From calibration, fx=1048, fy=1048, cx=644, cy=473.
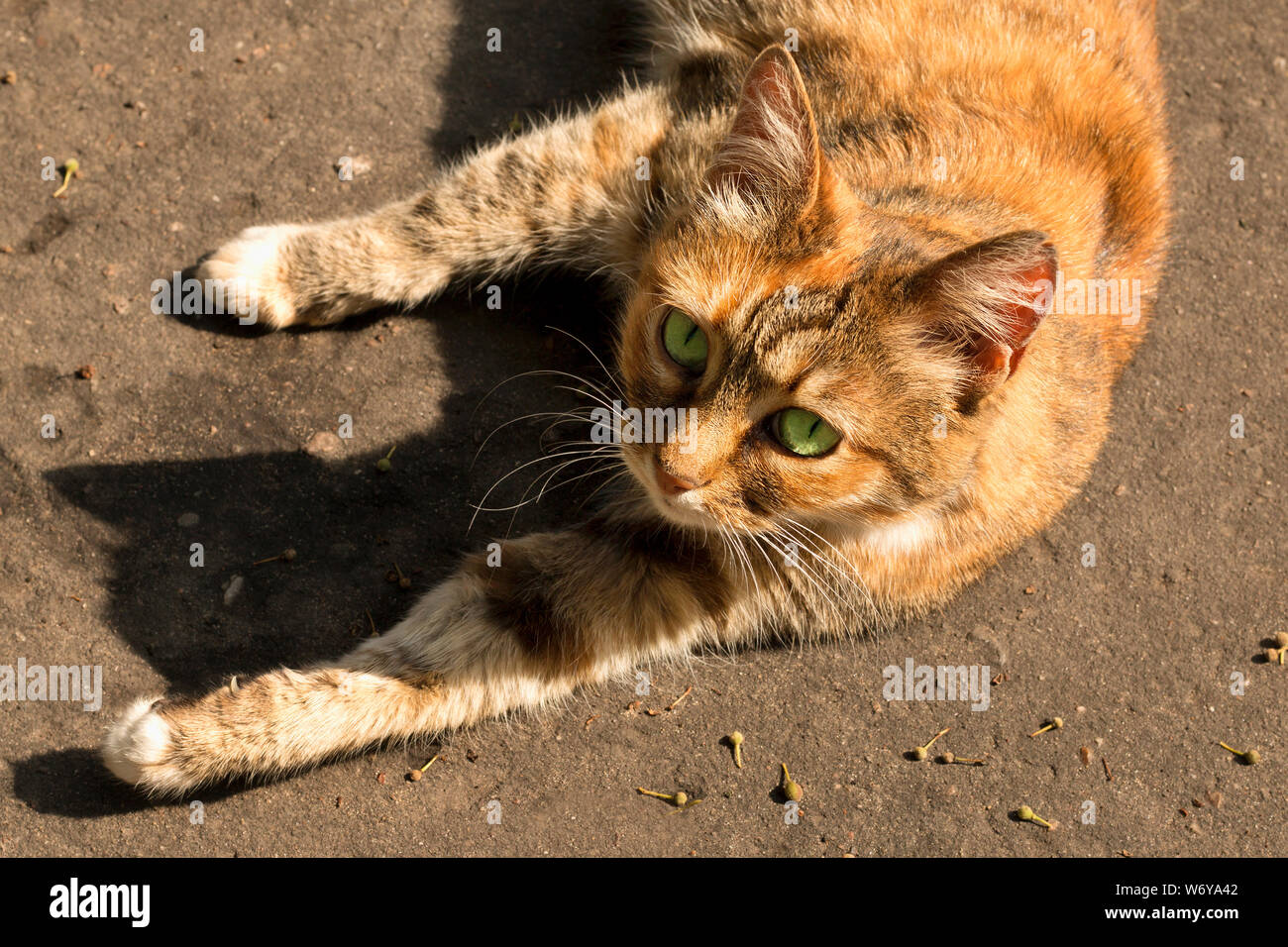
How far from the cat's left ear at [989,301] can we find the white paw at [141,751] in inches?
93.4

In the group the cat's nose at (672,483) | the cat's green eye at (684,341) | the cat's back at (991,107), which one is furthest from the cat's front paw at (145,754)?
the cat's back at (991,107)

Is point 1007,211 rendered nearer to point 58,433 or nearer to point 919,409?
point 919,409

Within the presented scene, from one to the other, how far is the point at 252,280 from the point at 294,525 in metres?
0.89

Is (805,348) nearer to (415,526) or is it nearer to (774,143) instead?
(774,143)

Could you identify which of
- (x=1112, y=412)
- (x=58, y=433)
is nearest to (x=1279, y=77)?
(x=1112, y=412)

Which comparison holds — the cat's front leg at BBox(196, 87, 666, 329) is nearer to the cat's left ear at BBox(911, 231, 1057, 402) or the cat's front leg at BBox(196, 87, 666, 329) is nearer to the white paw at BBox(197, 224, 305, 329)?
the white paw at BBox(197, 224, 305, 329)

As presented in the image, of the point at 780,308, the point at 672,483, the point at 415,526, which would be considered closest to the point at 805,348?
the point at 780,308

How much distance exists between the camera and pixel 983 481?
3.10 metres

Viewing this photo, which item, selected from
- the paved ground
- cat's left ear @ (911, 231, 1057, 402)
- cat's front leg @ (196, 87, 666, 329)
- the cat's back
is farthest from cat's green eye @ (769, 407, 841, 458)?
cat's front leg @ (196, 87, 666, 329)

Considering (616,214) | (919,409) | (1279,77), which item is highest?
(1279,77)

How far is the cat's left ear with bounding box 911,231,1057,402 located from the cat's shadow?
1.55 metres

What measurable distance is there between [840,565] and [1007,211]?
47.0 inches

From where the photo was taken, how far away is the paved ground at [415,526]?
3232 mm

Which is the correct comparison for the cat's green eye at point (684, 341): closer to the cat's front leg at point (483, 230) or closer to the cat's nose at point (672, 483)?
the cat's nose at point (672, 483)
